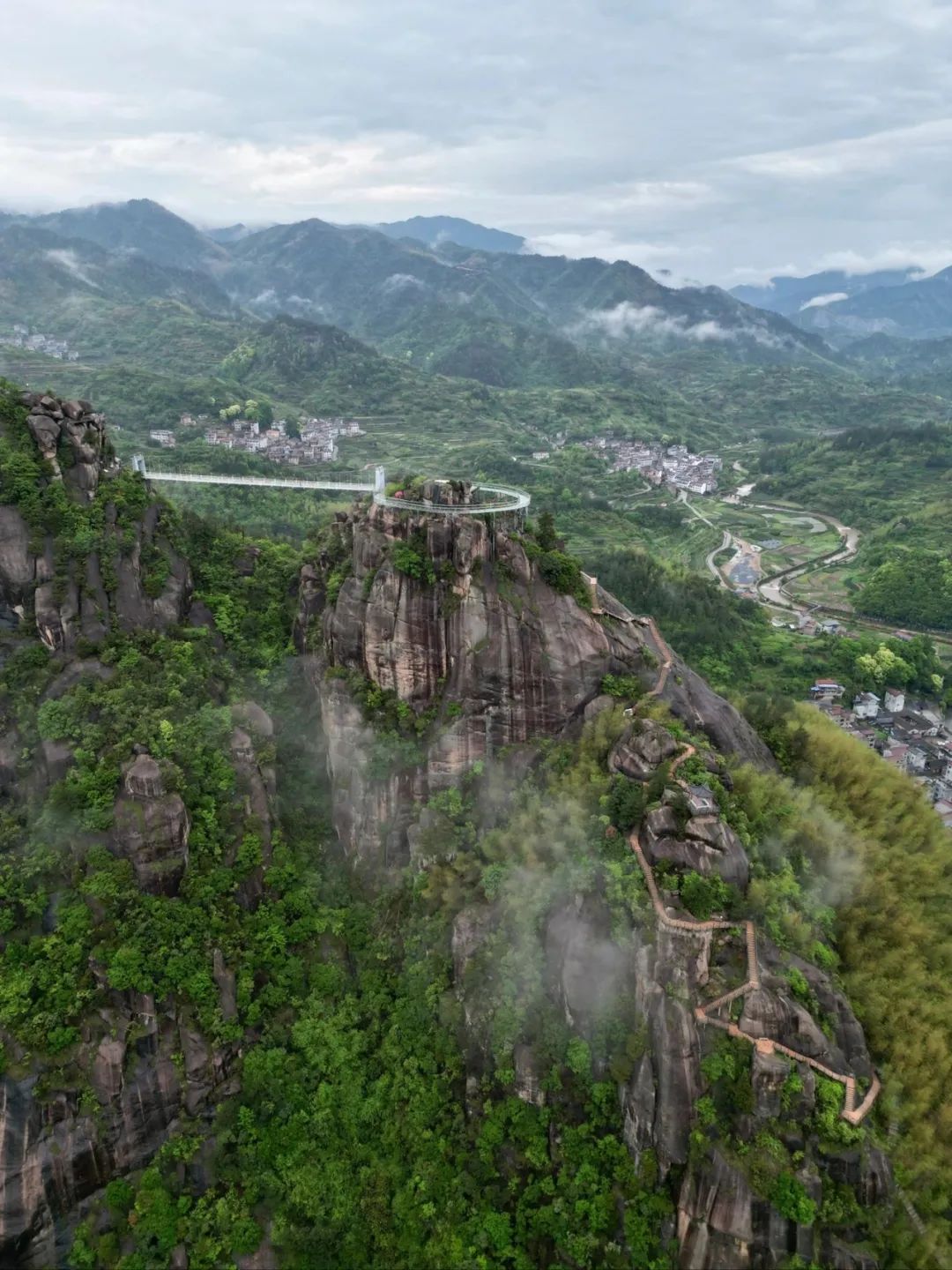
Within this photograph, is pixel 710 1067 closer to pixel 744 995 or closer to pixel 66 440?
pixel 744 995

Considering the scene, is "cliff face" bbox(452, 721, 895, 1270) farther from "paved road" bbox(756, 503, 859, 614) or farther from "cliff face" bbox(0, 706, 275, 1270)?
"paved road" bbox(756, 503, 859, 614)

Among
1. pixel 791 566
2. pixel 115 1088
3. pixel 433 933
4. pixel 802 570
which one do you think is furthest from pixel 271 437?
pixel 115 1088

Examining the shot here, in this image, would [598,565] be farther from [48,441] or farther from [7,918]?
[7,918]

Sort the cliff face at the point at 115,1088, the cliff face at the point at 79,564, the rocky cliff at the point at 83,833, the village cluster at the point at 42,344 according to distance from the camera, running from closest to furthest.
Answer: the cliff face at the point at 115,1088
the rocky cliff at the point at 83,833
the cliff face at the point at 79,564
the village cluster at the point at 42,344

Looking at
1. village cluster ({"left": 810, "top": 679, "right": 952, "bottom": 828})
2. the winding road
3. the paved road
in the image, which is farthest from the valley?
the winding road

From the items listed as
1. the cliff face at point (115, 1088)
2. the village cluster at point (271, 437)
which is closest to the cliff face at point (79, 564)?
the cliff face at point (115, 1088)

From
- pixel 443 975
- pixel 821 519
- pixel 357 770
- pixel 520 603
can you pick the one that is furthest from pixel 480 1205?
pixel 821 519

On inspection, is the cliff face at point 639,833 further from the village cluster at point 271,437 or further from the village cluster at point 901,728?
the village cluster at point 271,437
